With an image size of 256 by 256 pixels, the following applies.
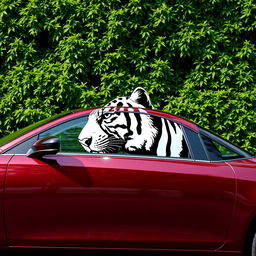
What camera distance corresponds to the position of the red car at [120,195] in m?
3.63

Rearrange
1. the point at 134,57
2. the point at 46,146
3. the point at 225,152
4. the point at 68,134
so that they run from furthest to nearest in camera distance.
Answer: the point at 134,57
the point at 225,152
the point at 68,134
the point at 46,146

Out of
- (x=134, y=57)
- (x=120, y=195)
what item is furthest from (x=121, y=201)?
(x=134, y=57)

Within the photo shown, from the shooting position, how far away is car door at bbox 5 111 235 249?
3.62 meters

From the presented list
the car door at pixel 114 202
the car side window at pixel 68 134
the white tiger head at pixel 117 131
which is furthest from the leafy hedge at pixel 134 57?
the car door at pixel 114 202

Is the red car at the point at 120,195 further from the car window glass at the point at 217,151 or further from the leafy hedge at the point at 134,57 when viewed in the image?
the leafy hedge at the point at 134,57

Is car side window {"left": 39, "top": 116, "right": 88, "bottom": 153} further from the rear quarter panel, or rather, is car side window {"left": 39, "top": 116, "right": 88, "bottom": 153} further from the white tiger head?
the rear quarter panel

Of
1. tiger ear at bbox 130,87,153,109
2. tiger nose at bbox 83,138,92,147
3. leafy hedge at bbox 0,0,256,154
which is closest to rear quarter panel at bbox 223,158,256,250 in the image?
tiger nose at bbox 83,138,92,147

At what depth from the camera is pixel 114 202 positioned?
3646 mm

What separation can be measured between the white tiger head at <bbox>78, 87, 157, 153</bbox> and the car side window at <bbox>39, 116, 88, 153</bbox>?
5 cm

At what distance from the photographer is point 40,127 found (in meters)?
3.88

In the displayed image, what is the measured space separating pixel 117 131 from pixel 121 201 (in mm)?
663

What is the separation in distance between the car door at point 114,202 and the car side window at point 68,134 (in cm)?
7

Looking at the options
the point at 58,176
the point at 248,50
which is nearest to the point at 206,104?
the point at 248,50

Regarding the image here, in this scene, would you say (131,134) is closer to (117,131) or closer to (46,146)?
(117,131)
